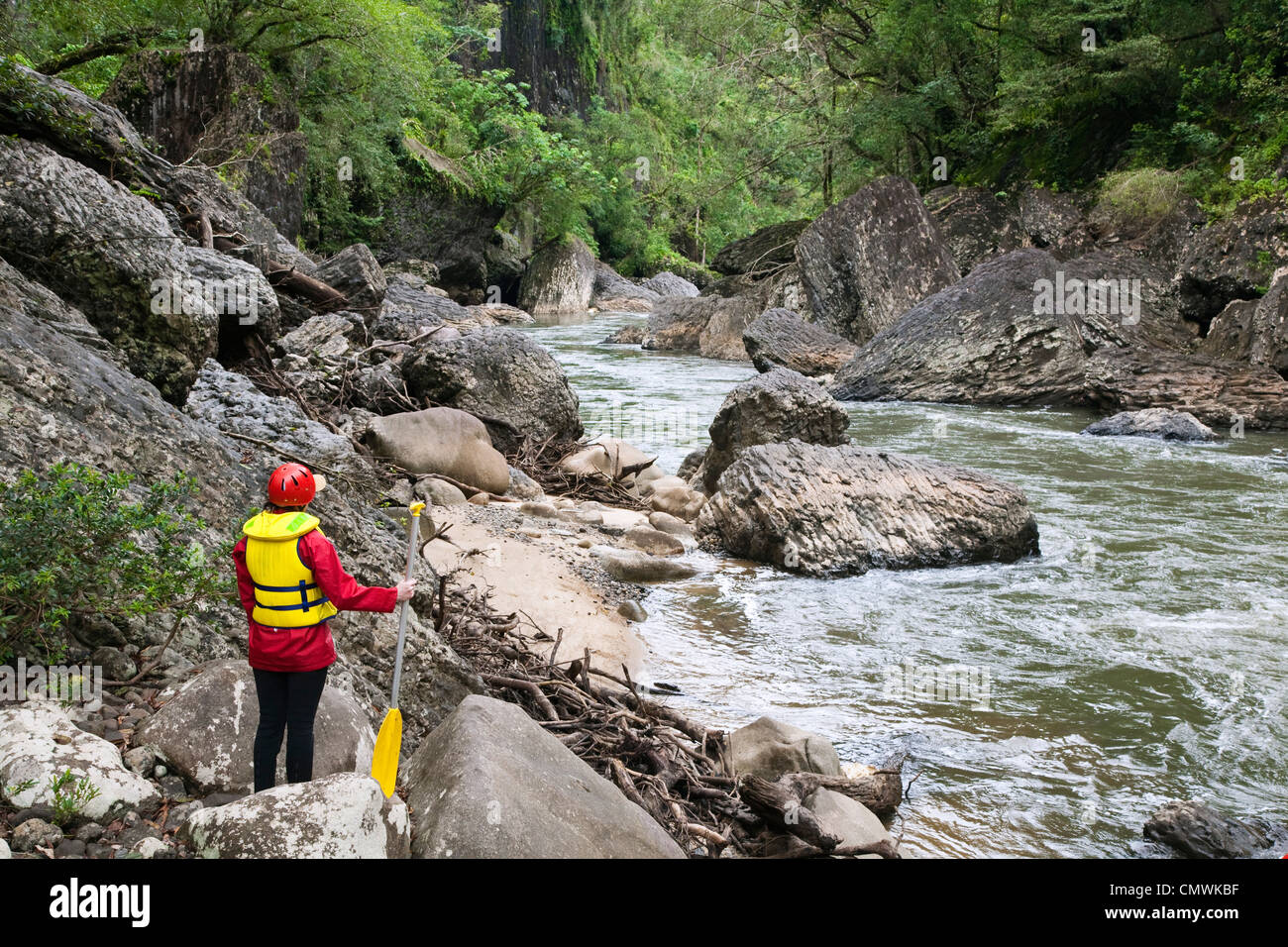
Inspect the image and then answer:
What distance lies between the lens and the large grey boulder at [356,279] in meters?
12.7

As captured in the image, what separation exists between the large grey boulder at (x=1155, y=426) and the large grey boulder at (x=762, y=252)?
12836 mm

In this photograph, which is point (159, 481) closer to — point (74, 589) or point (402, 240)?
point (74, 589)

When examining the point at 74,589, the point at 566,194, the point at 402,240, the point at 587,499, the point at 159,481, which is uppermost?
the point at 566,194

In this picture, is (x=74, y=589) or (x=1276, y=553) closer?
(x=74, y=589)

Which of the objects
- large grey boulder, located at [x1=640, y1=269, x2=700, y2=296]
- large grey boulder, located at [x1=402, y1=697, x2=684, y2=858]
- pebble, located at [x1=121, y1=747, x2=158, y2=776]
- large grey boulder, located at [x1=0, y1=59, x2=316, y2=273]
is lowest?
large grey boulder, located at [x1=402, y1=697, x2=684, y2=858]

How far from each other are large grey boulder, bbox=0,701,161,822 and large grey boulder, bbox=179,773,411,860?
0.24 meters

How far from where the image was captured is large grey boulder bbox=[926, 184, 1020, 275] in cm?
2133

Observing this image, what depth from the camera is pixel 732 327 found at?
23750 millimetres

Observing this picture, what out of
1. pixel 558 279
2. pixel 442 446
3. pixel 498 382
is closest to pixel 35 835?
pixel 442 446

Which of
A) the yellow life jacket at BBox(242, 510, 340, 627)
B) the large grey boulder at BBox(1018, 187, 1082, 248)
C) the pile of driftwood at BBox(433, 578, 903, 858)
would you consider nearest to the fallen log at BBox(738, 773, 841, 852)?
the pile of driftwood at BBox(433, 578, 903, 858)

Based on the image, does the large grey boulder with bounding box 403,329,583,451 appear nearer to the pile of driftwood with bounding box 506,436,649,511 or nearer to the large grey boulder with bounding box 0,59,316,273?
the pile of driftwood with bounding box 506,436,649,511

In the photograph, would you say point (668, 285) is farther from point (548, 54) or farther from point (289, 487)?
point (289, 487)
